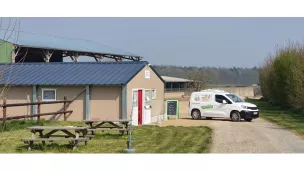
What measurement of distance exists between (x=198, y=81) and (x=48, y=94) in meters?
44.7

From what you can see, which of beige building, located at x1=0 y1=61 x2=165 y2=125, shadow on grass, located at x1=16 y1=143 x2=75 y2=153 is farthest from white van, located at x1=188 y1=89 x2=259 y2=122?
shadow on grass, located at x1=16 y1=143 x2=75 y2=153

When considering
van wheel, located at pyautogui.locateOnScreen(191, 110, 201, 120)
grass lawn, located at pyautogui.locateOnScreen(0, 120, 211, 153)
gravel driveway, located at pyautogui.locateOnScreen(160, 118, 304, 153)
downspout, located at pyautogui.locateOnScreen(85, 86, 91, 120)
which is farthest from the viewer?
van wheel, located at pyautogui.locateOnScreen(191, 110, 201, 120)

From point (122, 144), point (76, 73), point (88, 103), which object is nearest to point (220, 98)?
point (88, 103)

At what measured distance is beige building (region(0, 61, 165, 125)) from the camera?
2038 centimetres

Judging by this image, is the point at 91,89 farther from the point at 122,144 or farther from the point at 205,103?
the point at 122,144

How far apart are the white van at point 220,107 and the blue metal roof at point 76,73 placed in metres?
4.80

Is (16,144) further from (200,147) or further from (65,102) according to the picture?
(65,102)

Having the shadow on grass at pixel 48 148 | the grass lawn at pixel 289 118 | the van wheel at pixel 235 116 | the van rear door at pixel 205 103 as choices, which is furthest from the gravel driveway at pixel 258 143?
the van rear door at pixel 205 103

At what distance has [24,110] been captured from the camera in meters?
21.5

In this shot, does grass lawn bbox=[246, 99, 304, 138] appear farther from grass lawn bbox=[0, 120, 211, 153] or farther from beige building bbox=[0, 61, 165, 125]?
beige building bbox=[0, 61, 165, 125]

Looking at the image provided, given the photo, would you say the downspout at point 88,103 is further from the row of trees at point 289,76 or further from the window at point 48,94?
the row of trees at point 289,76

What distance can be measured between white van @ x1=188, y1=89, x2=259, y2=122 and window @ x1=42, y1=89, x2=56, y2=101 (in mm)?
8532

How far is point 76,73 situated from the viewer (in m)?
22.2

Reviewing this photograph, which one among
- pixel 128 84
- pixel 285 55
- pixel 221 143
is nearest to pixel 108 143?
pixel 221 143
